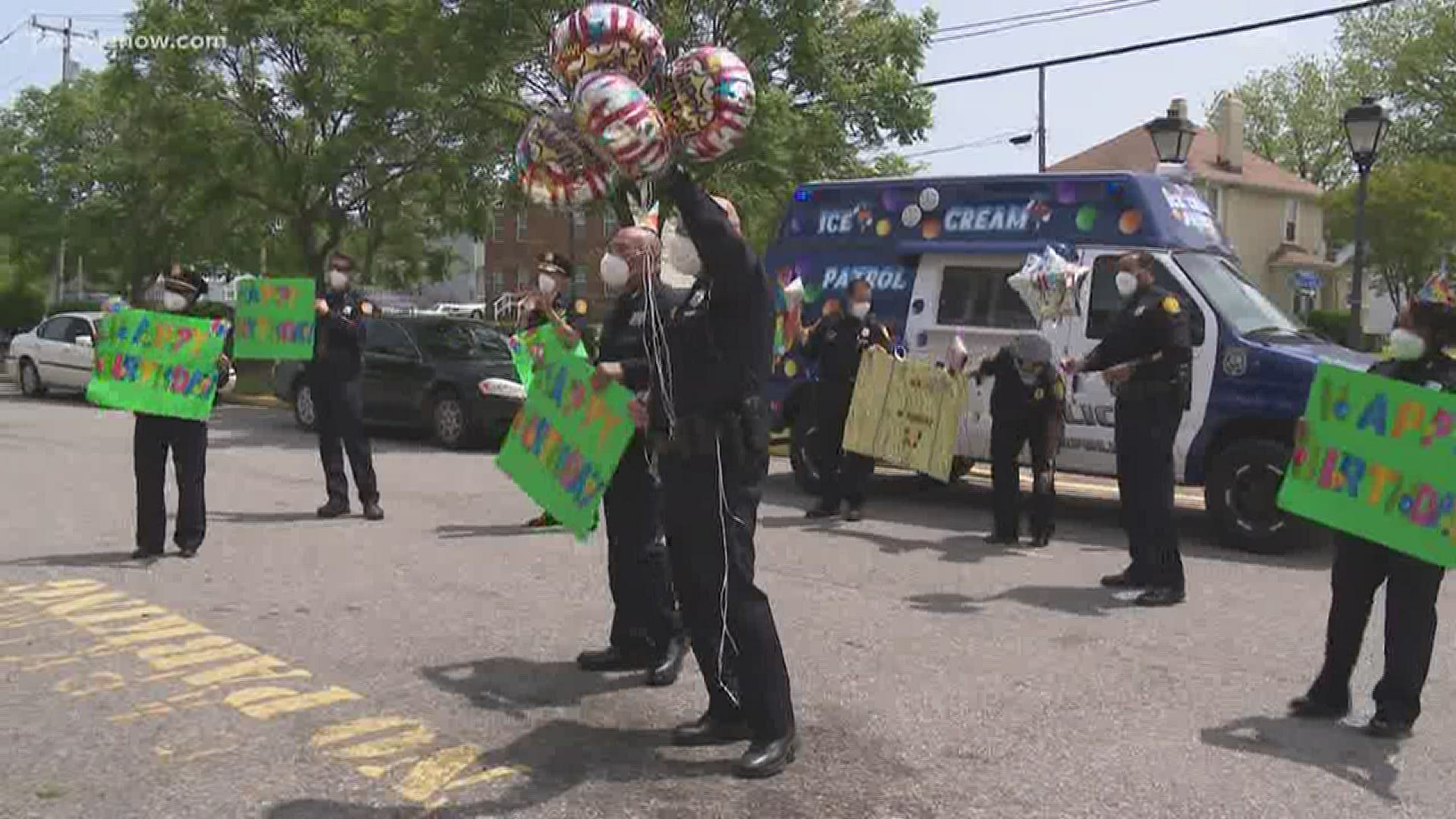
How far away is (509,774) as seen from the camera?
470 cm

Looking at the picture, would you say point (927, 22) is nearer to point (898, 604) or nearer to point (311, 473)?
point (311, 473)

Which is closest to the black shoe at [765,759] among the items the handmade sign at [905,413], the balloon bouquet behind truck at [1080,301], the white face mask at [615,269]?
the white face mask at [615,269]

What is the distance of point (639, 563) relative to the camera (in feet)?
19.7

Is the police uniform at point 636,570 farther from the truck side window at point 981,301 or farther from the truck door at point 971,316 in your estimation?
the truck side window at point 981,301

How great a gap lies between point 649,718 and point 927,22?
15.4m

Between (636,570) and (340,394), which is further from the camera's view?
(340,394)

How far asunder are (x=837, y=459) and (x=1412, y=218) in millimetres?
33383

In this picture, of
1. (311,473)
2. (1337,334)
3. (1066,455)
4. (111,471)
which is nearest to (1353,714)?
(1066,455)

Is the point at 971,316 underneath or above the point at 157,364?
above

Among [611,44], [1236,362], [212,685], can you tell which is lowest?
[212,685]

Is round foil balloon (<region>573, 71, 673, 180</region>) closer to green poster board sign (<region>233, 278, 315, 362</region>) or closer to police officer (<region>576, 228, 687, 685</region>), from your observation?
police officer (<region>576, 228, 687, 685</region>)

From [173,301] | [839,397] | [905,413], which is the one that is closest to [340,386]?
[173,301]

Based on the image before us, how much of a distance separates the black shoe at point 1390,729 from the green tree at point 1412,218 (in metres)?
35.4

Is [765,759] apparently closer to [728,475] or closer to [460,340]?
[728,475]
